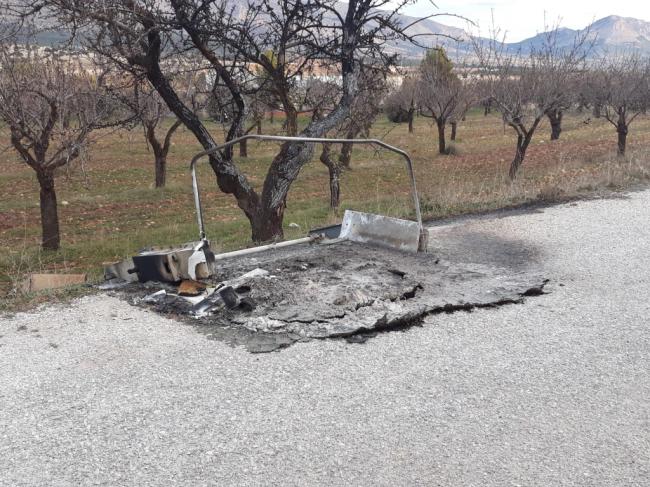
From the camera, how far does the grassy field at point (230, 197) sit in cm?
1045

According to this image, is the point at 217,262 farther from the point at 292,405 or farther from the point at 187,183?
the point at 187,183

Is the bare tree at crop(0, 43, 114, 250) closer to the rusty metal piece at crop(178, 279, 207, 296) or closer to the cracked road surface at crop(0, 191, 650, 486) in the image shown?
the rusty metal piece at crop(178, 279, 207, 296)

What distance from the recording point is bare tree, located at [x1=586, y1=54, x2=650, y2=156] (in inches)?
875

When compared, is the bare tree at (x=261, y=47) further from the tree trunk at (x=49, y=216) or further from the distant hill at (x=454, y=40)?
the tree trunk at (x=49, y=216)

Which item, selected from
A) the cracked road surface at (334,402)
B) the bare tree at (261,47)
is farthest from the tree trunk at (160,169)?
the cracked road surface at (334,402)

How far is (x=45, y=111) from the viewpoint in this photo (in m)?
13.1

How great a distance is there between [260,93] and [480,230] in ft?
14.9

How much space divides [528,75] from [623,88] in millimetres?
5106

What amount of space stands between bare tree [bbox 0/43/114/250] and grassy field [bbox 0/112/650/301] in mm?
691

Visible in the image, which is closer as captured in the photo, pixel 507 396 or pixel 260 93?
pixel 507 396

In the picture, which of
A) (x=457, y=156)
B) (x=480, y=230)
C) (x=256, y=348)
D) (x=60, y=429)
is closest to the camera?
(x=60, y=429)

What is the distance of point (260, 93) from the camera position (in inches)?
416

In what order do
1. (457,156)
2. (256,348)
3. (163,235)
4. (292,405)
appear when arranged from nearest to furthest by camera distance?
(292,405), (256,348), (163,235), (457,156)

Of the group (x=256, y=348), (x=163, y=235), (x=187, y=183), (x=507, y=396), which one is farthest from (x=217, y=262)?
(x=187, y=183)
